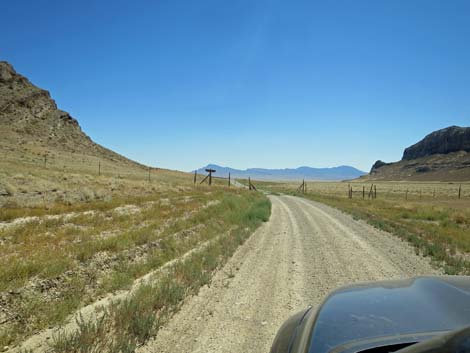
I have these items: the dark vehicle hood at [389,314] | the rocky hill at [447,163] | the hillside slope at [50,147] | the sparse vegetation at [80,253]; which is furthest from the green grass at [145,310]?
the rocky hill at [447,163]

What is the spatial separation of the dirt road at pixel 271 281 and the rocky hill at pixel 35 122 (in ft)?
170

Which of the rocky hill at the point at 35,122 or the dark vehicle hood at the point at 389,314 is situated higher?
the rocky hill at the point at 35,122

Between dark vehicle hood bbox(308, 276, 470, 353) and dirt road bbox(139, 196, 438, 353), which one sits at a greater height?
dark vehicle hood bbox(308, 276, 470, 353)

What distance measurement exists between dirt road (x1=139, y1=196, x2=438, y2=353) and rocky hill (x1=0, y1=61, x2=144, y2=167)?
170ft

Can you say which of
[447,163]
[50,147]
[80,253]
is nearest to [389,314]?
[80,253]

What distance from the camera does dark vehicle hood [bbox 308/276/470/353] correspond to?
1.90 metres

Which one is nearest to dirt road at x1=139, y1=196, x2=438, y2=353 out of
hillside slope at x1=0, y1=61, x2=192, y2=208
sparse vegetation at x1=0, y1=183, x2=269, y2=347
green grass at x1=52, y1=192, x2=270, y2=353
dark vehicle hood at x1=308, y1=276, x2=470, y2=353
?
green grass at x1=52, y1=192, x2=270, y2=353

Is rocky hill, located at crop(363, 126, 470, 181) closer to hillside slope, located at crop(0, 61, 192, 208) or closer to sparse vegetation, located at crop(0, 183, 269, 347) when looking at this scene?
hillside slope, located at crop(0, 61, 192, 208)

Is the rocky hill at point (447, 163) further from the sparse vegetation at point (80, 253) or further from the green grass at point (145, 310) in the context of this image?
the green grass at point (145, 310)

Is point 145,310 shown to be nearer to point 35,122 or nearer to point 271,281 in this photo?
point 271,281

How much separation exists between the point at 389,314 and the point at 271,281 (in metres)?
4.92

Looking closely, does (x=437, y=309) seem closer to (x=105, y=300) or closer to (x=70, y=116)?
(x=105, y=300)

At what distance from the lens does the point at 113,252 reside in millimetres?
8227

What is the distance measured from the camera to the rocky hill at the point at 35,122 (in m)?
55.0
